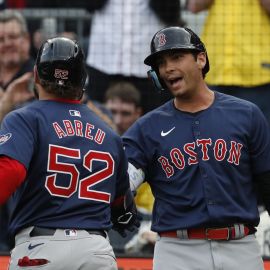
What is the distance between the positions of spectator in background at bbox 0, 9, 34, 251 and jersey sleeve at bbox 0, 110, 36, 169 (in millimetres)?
3668

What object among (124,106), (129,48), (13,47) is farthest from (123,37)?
(13,47)

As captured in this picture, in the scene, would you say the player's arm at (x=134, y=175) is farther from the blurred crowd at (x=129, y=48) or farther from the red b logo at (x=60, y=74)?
the blurred crowd at (x=129, y=48)

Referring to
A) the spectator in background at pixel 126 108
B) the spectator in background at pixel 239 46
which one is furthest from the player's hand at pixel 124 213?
the spectator in background at pixel 239 46

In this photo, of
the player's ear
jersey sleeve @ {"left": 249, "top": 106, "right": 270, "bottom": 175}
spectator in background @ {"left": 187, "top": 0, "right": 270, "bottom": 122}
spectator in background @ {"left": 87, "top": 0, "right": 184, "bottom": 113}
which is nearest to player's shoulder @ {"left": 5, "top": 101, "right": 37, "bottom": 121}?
the player's ear

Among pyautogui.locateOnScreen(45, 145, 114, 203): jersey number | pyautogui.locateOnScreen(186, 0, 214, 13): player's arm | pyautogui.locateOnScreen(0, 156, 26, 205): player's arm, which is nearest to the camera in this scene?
pyautogui.locateOnScreen(0, 156, 26, 205): player's arm

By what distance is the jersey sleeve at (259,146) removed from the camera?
419 cm

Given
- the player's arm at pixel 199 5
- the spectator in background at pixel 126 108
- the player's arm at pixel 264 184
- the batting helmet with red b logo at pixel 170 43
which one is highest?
the batting helmet with red b logo at pixel 170 43

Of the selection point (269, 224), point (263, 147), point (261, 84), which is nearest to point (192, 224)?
point (263, 147)

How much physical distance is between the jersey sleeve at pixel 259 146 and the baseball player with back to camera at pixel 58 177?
2.51ft

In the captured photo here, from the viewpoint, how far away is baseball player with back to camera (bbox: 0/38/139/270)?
3545 millimetres

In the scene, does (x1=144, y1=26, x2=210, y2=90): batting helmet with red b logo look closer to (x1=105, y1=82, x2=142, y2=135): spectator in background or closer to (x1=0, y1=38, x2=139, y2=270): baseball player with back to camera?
(x1=0, y1=38, x2=139, y2=270): baseball player with back to camera

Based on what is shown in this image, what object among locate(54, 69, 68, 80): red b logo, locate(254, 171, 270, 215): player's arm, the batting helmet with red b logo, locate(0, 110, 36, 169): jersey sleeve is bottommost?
locate(254, 171, 270, 215): player's arm

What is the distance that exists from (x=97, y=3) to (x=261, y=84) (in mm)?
1616

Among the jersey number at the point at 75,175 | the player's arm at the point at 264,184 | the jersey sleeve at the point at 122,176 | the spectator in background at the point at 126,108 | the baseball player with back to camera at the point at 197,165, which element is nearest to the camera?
the jersey number at the point at 75,175
